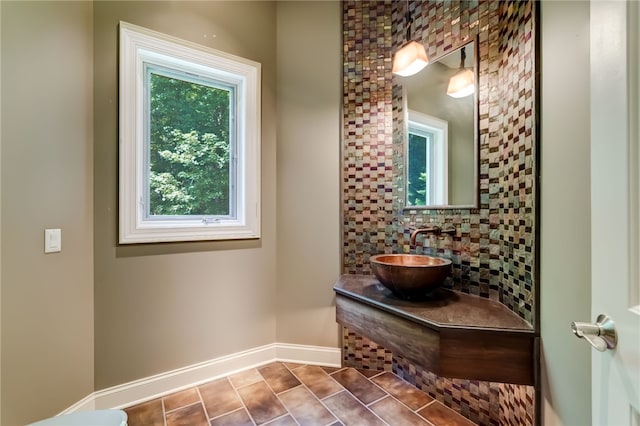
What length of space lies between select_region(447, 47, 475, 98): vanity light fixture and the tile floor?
71.4 inches

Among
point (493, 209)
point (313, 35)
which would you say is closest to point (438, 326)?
point (493, 209)

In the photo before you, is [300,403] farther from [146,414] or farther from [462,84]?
[462,84]

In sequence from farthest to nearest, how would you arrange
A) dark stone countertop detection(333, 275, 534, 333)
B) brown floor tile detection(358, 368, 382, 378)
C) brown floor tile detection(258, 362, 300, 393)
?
brown floor tile detection(358, 368, 382, 378), brown floor tile detection(258, 362, 300, 393), dark stone countertop detection(333, 275, 534, 333)

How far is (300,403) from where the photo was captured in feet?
5.58

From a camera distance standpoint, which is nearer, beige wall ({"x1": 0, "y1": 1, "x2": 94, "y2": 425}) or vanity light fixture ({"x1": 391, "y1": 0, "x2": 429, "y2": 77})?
beige wall ({"x1": 0, "y1": 1, "x2": 94, "y2": 425})

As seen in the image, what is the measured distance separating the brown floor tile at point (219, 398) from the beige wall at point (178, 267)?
0.60ft

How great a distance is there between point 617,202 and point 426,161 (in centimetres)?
133

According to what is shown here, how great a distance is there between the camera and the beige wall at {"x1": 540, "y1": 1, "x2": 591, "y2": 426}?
85cm

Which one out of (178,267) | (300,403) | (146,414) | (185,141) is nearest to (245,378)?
(300,403)

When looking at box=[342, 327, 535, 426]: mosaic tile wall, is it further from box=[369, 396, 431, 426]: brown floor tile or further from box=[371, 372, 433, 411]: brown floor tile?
box=[369, 396, 431, 426]: brown floor tile

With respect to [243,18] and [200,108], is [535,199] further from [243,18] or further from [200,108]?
[243,18]

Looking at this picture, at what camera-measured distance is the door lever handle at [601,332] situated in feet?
1.81

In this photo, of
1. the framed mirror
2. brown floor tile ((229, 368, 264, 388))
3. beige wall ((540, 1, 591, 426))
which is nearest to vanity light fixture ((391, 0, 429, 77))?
the framed mirror

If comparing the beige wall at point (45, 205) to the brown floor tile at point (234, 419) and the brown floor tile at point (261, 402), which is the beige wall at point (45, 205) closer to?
the brown floor tile at point (234, 419)
